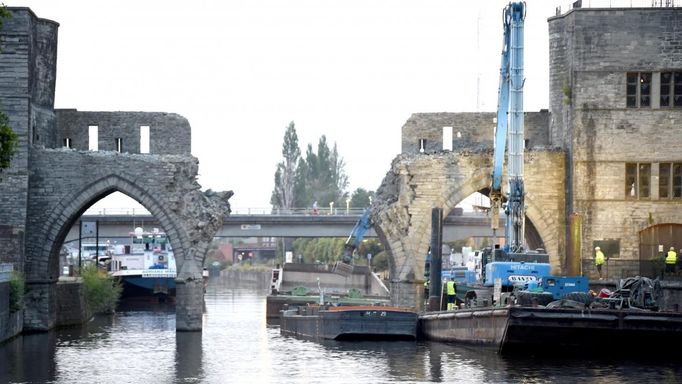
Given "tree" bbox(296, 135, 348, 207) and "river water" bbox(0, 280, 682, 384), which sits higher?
"tree" bbox(296, 135, 348, 207)

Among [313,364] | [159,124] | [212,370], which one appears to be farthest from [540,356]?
[159,124]

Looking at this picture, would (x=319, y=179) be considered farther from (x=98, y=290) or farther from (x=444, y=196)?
(x=444, y=196)

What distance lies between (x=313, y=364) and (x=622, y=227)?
1578 centimetres

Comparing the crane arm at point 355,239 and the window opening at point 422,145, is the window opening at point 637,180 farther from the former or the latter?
the crane arm at point 355,239

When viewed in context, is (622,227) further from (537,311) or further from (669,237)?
(537,311)

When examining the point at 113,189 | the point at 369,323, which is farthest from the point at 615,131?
the point at 113,189

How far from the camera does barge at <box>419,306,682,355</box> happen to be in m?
39.5

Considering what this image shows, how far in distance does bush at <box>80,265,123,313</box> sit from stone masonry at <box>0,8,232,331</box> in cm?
713

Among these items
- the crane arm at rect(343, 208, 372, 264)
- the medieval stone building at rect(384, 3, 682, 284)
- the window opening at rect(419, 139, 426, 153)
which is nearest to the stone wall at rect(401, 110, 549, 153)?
the window opening at rect(419, 139, 426, 153)

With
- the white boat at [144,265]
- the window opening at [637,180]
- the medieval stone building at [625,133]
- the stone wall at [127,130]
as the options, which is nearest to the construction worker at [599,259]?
the medieval stone building at [625,133]

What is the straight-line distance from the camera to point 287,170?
11931 centimetres

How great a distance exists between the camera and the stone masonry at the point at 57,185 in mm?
51094

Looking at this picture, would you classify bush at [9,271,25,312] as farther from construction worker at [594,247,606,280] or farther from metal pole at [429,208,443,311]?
construction worker at [594,247,606,280]

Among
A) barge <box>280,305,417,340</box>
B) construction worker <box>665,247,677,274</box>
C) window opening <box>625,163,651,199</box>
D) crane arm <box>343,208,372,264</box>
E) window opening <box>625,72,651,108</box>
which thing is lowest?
barge <box>280,305,417,340</box>
